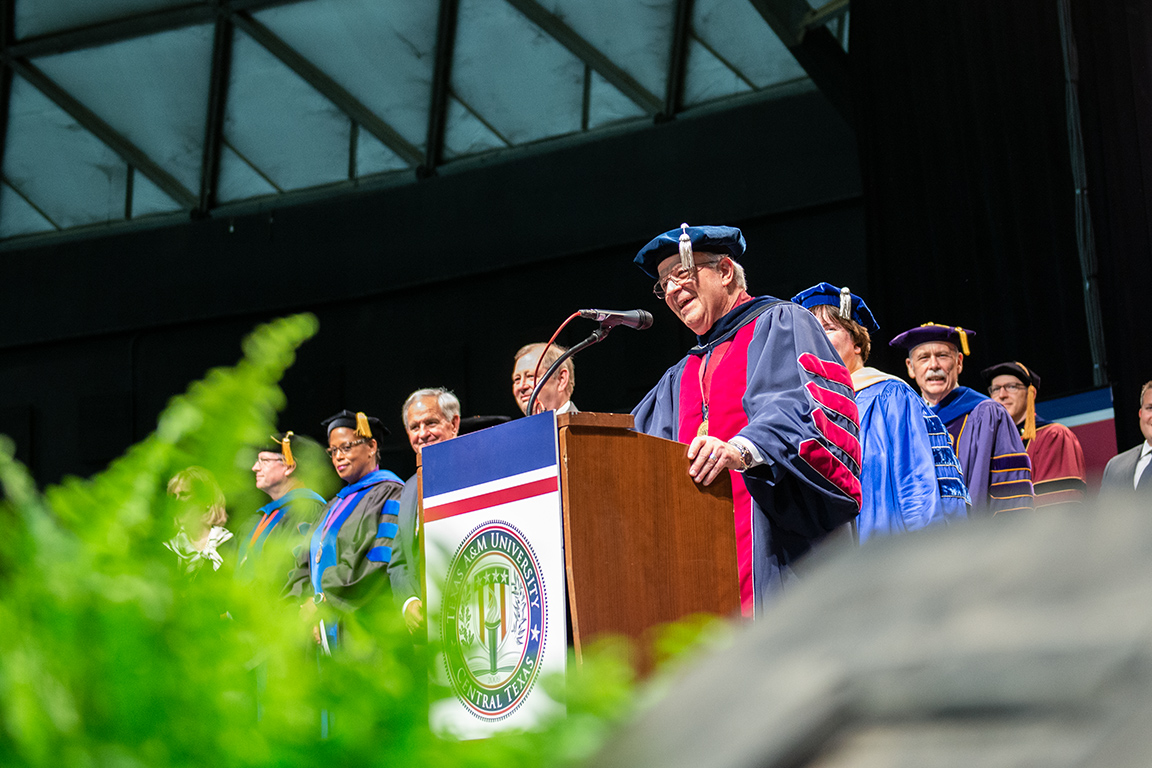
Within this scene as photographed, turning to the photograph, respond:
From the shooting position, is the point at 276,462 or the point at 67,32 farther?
the point at 67,32

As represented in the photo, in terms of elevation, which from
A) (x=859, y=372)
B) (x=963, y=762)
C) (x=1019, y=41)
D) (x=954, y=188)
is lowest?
(x=963, y=762)

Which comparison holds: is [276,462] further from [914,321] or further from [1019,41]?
[1019,41]

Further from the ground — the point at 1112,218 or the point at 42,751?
the point at 1112,218

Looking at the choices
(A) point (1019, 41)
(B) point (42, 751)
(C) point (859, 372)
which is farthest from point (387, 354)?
(B) point (42, 751)

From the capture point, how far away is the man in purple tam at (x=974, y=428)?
4.61 m

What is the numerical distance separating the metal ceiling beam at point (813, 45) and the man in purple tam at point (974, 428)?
4.07m

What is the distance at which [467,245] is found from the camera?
33.9 feet

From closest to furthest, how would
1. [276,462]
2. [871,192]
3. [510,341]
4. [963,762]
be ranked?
1. [963,762]
2. [276,462]
3. [871,192]
4. [510,341]

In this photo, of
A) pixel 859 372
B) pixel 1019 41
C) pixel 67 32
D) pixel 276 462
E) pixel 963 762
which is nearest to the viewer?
pixel 963 762

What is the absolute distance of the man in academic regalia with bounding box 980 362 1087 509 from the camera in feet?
16.6

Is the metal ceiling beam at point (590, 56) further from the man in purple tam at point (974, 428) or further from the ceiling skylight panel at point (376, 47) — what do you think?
the man in purple tam at point (974, 428)

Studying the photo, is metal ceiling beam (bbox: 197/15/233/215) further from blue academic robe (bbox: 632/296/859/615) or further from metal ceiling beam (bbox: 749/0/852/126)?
blue academic robe (bbox: 632/296/859/615)

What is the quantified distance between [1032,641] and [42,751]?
0.89 ft

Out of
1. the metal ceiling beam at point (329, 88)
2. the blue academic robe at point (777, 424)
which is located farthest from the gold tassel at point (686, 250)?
the metal ceiling beam at point (329, 88)
